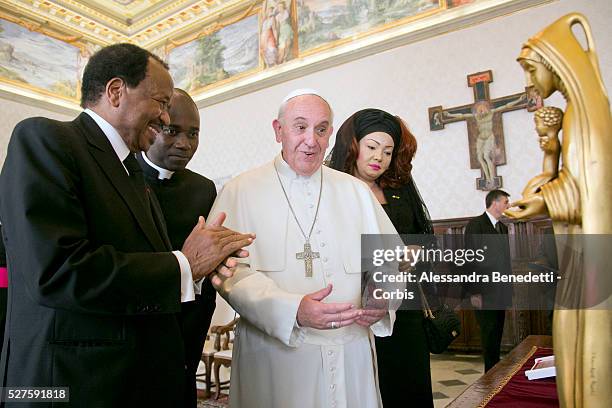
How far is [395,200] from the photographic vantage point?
2934 mm

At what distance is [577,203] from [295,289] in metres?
1.57

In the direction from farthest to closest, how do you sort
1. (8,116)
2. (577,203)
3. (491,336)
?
(8,116)
(491,336)
(577,203)

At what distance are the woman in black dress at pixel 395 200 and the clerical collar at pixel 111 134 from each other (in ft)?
4.66

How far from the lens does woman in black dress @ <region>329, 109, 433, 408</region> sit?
2.59 meters

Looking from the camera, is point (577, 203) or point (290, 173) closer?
point (577, 203)

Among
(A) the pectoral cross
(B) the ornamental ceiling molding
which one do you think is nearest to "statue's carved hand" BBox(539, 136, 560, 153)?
(A) the pectoral cross

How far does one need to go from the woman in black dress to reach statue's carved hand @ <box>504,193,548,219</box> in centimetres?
198

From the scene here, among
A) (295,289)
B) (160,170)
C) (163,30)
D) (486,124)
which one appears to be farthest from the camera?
(163,30)

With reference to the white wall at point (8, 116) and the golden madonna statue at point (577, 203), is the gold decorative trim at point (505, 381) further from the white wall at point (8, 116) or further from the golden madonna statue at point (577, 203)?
the white wall at point (8, 116)

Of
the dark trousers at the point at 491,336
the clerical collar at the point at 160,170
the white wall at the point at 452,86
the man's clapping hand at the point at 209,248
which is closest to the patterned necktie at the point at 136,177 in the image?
the man's clapping hand at the point at 209,248

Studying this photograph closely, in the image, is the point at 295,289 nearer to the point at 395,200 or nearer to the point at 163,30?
the point at 395,200

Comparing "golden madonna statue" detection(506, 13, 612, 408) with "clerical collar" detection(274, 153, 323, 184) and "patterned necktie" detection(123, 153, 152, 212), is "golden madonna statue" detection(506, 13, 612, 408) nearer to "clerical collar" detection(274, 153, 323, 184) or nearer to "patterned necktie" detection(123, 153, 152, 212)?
"patterned necktie" detection(123, 153, 152, 212)

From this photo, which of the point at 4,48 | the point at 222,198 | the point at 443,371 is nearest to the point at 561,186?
the point at 222,198

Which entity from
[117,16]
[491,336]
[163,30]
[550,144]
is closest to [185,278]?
[550,144]
